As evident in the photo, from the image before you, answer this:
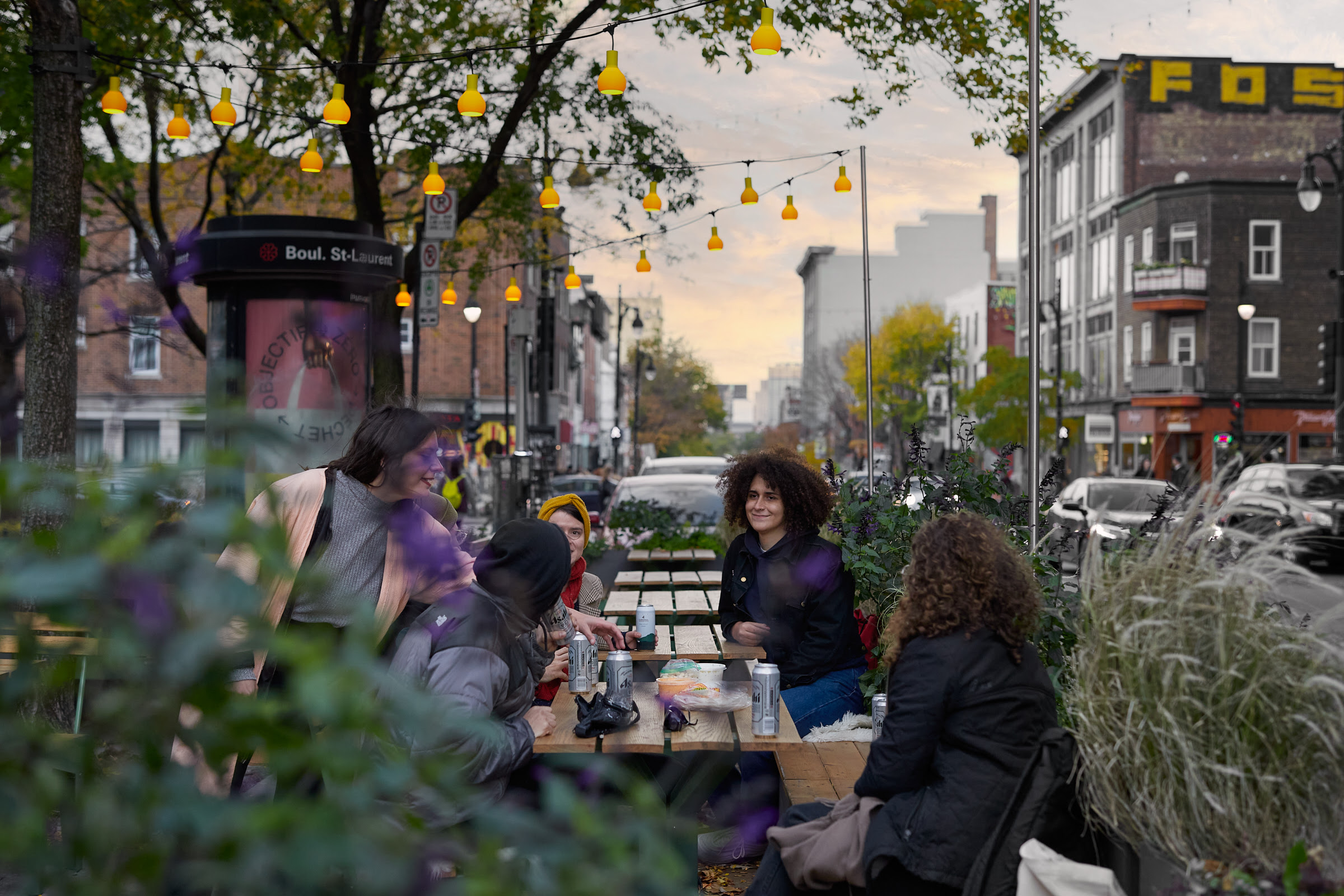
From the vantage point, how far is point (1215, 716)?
2904 mm

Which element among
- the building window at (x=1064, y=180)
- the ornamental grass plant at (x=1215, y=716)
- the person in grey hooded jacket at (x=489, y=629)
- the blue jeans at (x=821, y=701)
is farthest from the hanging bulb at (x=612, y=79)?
the building window at (x=1064, y=180)

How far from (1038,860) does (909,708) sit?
0.70 metres

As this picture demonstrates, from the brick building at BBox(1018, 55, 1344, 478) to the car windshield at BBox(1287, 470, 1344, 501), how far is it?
18581 mm

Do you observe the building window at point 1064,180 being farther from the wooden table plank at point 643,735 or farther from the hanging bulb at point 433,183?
the wooden table plank at point 643,735

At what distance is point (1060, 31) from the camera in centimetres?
1352

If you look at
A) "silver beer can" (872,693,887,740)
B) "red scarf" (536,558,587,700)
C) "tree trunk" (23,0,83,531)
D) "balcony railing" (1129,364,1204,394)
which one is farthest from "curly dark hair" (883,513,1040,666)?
"balcony railing" (1129,364,1204,394)

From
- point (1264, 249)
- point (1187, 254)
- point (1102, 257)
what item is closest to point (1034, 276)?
point (1187, 254)

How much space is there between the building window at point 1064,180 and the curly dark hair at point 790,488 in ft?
179

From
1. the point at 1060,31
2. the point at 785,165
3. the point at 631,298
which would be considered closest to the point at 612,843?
the point at 1060,31

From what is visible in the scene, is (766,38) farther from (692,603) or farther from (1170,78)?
(1170,78)

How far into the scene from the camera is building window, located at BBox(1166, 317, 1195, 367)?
47750 mm

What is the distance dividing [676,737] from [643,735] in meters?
0.13

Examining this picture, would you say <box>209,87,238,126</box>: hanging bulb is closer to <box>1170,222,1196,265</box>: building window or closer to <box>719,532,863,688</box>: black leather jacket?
<box>719,532,863,688</box>: black leather jacket

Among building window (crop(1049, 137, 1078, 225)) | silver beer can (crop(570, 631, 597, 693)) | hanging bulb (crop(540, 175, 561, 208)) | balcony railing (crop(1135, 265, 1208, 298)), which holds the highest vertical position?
building window (crop(1049, 137, 1078, 225))
